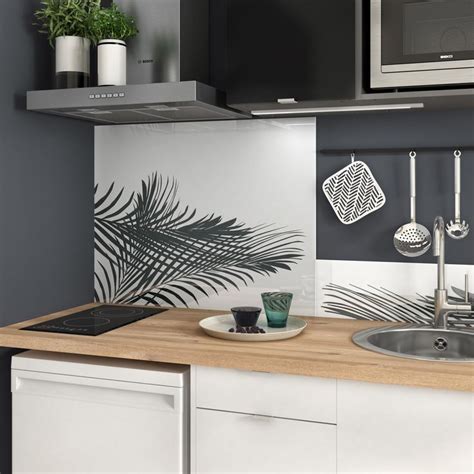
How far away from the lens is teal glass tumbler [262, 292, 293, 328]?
7.66 feet

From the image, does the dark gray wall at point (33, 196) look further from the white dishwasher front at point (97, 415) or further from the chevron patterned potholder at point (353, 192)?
the chevron patterned potholder at point (353, 192)

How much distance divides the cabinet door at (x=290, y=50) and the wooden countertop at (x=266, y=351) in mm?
814

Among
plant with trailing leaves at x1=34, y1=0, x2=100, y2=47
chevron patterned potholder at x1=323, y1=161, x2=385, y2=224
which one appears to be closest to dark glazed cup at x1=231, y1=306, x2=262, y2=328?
chevron patterned potholder at x1=323, y1=161, x2=385, y2=224

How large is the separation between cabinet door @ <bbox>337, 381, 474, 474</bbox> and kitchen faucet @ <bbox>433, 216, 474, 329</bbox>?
22.3 inches

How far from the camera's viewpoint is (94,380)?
85.3 inches

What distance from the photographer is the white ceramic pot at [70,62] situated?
97.0 inches

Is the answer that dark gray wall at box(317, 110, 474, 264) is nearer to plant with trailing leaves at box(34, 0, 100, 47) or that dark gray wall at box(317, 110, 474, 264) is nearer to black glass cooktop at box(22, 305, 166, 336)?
black glass cooktop at box(22, 305, 166, 336)

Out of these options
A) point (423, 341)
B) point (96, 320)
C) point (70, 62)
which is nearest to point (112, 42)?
point (70, 62)

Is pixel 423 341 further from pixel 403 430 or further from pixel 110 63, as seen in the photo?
pixel 110 63

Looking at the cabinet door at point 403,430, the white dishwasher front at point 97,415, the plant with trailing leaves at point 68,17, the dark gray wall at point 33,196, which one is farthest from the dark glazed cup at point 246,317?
the plant with trailing leaves at point 68,17

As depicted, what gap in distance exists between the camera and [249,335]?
85.4 inches

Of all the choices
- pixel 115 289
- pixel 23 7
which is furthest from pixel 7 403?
pixel 23 7

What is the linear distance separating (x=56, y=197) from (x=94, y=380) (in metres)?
0.87

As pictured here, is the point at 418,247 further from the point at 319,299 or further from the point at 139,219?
the point at 139,219
